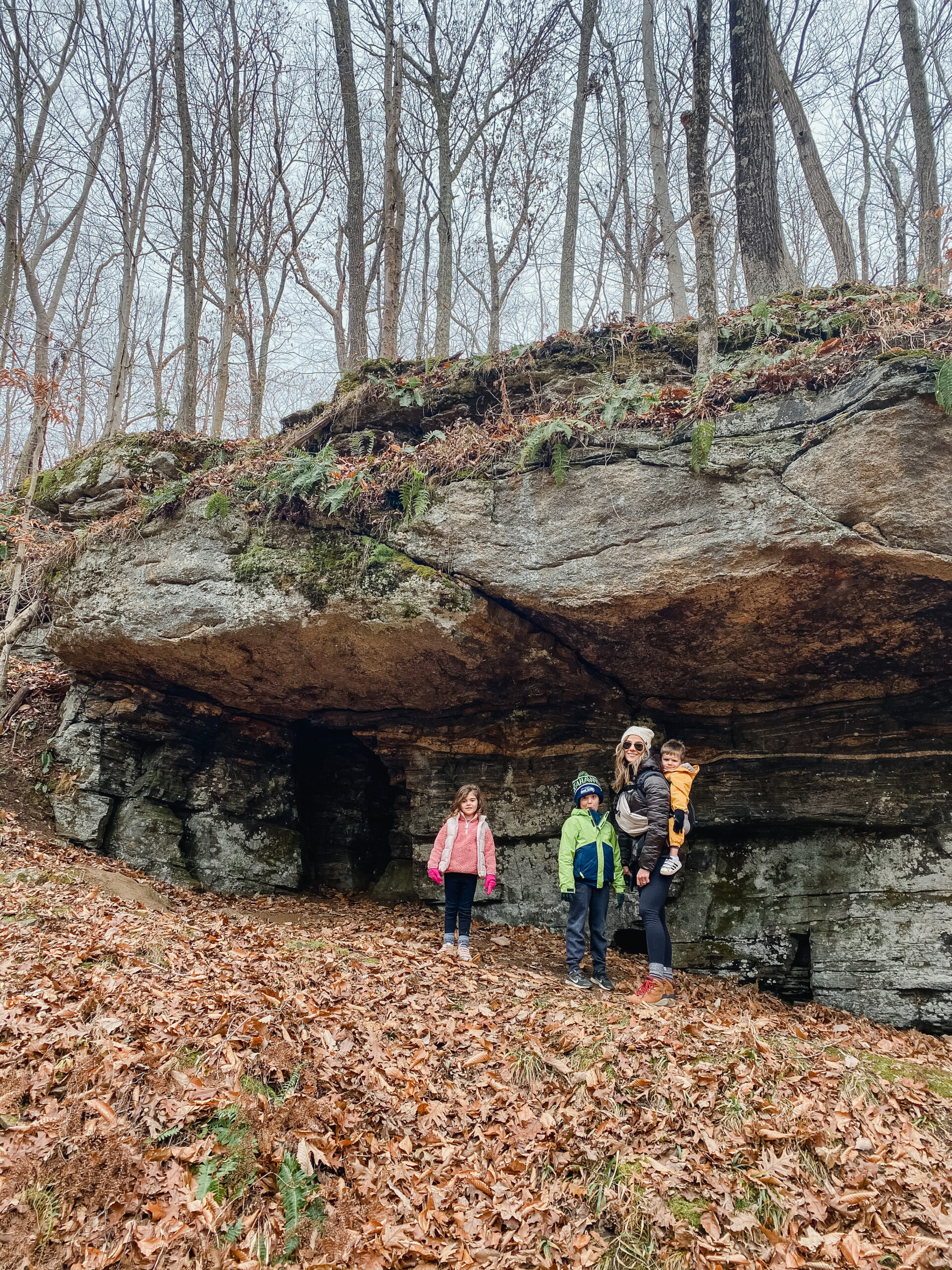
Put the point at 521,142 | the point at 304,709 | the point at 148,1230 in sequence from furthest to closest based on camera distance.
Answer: the point at 521,142
the point at 304,709
the point at 148,1230

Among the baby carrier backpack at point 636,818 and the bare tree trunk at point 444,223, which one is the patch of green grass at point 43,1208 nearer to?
the baby carrier backpack at point 636,818

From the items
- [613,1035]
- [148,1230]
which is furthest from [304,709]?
[148,1230]

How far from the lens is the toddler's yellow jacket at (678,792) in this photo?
6.88 metres

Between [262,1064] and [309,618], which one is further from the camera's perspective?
A: [309,618]

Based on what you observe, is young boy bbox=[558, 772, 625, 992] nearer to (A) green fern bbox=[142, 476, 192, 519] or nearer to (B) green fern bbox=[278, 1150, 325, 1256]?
(B) green fern bbox=[278, 1150, 325, 1256]

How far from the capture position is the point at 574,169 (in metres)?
17.5

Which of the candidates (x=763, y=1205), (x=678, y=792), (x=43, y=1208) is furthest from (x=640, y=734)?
(x=43, y=1208)

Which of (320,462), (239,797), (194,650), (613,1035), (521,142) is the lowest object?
(613,1035)

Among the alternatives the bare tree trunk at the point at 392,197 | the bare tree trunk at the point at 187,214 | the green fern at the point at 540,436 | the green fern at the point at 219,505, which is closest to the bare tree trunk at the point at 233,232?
the bare tree trunk at the point at 187,214

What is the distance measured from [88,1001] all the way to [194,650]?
5104 mm

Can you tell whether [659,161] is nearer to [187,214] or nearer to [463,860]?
[187,214]

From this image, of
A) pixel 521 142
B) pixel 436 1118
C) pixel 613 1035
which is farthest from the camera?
pixel 521 142

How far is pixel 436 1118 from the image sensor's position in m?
4.54

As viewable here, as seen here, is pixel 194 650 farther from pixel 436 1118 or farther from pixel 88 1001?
pixel 436 1118
